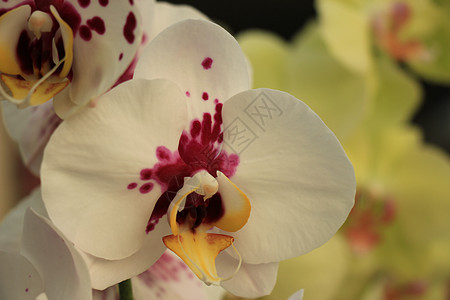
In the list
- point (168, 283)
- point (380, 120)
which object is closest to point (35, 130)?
point (168, 283)

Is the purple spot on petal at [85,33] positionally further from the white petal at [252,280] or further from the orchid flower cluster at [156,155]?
the white petal at [252,280]

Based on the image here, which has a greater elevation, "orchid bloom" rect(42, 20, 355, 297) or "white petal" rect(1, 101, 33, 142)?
"orchid bloom" rect(42, 20, 355, 297)

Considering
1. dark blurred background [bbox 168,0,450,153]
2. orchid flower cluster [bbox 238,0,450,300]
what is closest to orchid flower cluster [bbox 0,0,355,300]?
orchid flower cluster [bbox 238,0,450,300]

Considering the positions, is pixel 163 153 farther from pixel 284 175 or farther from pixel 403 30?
pixel 403 30

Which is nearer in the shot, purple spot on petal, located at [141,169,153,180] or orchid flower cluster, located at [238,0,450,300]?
purple spot on petal, located at [141,169,153,180]

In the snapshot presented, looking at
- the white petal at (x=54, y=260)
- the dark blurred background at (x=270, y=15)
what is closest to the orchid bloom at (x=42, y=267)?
the white petal at (x=54, y=260)

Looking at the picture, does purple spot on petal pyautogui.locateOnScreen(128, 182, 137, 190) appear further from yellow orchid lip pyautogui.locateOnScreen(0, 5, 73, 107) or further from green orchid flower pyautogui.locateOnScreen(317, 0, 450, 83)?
green orchid flower pyautogui.locateOnScreen(317, 0, 450, 83)
